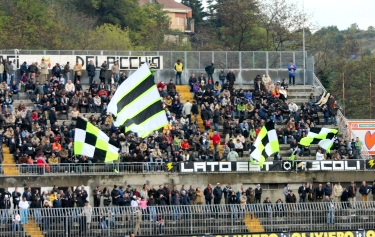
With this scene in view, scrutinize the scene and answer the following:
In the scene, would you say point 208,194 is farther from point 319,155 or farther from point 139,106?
point 139,106

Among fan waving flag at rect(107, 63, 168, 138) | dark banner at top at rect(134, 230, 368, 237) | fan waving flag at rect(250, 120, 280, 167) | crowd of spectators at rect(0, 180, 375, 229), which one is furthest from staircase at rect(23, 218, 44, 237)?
fan waving flag at rect(250, 120, 280, 167)

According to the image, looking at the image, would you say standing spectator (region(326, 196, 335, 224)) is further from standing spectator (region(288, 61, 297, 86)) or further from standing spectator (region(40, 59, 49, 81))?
standing spectator (region(40, 59, 49, 81))

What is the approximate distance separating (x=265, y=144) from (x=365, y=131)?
356 inches

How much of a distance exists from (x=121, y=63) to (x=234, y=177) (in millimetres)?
12321

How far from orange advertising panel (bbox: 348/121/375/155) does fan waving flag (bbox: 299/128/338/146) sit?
16.0 feet

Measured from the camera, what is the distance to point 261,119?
54.4 meters

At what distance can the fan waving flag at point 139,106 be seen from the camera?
35.9 m

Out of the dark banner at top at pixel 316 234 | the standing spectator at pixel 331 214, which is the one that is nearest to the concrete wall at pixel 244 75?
the standing spectator at pixel 331 214

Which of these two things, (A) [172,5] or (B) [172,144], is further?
(A) [172,5]

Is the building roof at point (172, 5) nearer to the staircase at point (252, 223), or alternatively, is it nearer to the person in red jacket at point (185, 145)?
the person in red jacket at point (185, 145)

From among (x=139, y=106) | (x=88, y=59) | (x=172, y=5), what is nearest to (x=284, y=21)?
(x=88, y=59)

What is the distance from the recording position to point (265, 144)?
1933 inches

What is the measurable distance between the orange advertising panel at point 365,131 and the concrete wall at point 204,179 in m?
4.53

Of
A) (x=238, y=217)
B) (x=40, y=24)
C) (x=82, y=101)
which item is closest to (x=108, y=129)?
(x=82, y=101)
